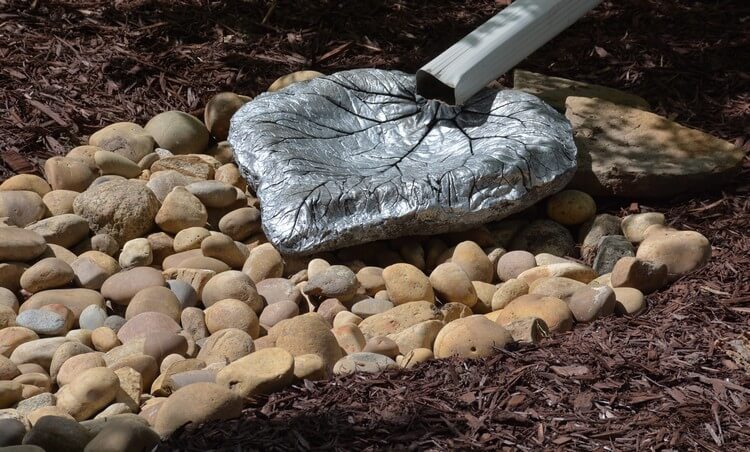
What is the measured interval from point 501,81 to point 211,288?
2.74 meters

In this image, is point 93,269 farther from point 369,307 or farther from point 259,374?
point 259,374

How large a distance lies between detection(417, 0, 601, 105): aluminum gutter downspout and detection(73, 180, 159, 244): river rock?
1.54m

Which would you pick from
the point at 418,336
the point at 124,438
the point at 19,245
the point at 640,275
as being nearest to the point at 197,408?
the point at 124,438

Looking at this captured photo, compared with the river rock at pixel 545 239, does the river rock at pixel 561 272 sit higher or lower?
higher

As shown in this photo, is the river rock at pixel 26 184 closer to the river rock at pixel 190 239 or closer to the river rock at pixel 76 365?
the river rock at pixel 190 239

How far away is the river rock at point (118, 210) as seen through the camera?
488 centimetres

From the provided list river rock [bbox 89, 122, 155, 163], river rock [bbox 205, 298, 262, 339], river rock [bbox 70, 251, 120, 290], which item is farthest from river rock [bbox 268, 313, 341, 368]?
river rock [bbox 89, 122, 155, 163]

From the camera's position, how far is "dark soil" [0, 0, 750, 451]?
297cm

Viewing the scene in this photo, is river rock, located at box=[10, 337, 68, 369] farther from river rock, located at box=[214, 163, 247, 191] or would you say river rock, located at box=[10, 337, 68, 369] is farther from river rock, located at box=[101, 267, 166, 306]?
river rock, located at box=[214, 163, 247, 191]

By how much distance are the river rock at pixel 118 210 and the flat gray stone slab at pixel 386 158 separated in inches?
20.3

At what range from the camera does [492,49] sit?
205 inches

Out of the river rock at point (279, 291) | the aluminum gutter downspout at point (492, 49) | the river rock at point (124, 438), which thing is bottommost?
the river rock at point (279, 291)

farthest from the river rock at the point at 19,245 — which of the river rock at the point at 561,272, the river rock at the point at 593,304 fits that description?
the river rock at the point at 593,304

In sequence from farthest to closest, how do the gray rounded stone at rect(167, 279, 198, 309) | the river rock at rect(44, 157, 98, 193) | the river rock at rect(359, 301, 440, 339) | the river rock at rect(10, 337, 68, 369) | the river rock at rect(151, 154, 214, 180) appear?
the river rock at rect(151, 154, 214, 180) → the river rock at rect(44, 157, 98, 193) → the gray rounded stone at rect(167, 279, 198, 309) → the river rock at rect(359, 301, 440, 339) → the river rock at rect(10, 337, 68, 369)
